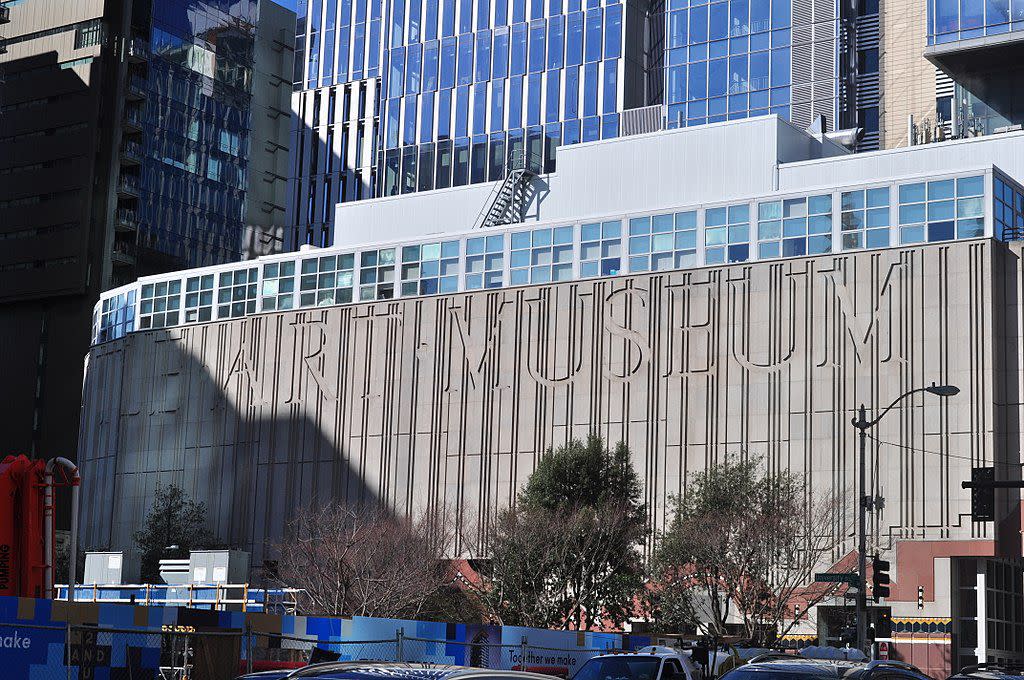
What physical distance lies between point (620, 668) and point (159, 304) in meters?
70.4

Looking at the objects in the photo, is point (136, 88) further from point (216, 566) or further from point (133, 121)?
point (216, 566)

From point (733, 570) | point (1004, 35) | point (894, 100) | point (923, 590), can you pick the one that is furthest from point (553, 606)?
point (894, 100)

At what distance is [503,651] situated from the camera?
34312mm

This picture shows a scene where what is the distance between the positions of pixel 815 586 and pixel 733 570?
6.24 m

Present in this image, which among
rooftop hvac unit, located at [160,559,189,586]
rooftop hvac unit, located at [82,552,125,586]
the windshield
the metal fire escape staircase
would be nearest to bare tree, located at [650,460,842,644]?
rooftop hvac unit, located at [160,559,189,586]

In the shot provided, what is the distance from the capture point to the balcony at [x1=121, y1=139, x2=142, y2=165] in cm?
12656

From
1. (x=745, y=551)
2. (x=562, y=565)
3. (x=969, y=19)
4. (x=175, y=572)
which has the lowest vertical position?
(x=175, y=572)

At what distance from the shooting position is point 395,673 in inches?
497

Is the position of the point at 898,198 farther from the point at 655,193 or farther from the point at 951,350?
the point at 655,193

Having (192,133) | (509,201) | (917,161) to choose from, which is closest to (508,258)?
(509,201)

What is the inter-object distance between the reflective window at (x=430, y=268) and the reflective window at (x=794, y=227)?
17598 mm

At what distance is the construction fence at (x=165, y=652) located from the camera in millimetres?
Answer: 19844

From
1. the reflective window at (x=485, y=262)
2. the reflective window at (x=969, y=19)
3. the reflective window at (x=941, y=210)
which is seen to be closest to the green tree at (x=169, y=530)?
the reflective window at (x=485, y=262)

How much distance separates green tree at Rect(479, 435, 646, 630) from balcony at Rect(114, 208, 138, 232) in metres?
68.6
